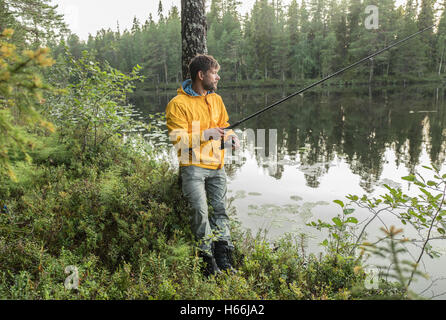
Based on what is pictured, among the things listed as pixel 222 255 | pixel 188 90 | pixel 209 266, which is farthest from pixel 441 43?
pixel 209 266

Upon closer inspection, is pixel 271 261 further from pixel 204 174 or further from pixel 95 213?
pixel 95 213

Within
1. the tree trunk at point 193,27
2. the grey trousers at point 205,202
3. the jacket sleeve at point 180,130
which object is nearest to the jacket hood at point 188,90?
the jacket sleeve at point 180,130

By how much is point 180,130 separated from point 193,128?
0.22 metres

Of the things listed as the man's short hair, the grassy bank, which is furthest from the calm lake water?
the man's short hair

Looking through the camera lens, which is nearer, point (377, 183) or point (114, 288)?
point (114, 288)

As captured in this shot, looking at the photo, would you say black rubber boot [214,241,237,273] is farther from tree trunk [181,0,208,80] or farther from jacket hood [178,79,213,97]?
tree trunk [181,0,208,80]

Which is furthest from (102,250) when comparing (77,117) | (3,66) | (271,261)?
(77,117)

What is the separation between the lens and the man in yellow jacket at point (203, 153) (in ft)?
11.9

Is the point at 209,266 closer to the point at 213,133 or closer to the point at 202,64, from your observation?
the point at 213,133

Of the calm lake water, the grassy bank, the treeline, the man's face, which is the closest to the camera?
the grassy bank

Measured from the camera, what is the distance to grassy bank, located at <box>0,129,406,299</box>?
2799 mm

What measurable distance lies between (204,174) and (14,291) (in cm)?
231

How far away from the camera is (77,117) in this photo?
21.6 feet

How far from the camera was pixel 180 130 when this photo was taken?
3.64 meters
